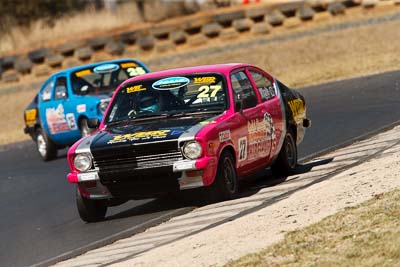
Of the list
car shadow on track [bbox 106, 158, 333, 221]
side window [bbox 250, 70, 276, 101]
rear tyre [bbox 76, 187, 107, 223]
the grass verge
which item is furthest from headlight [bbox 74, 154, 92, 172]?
the grass verge

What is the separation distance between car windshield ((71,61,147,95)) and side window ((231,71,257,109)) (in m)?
7.42

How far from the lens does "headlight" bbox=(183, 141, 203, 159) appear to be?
Answer: 10.8m

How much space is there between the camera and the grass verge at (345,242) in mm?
7289

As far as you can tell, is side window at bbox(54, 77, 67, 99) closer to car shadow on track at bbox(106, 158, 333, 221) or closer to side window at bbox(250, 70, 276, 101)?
car shadow on track at bbox(106, 158, 333, 221)

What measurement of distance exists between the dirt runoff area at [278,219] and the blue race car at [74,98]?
8.53 metres

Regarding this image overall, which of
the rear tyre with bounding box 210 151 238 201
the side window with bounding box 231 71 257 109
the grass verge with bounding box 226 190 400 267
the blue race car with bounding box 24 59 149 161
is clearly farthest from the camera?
the blue race car with bounding box 24 59 149 161

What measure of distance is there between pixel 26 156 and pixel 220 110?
10.4 meters

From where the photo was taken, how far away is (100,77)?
19.9 metres

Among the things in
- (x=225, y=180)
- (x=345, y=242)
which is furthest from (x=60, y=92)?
(x=345, y=242)

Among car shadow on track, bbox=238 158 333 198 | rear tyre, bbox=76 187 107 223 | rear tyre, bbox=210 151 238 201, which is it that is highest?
rear tyre, bbox=210 151 238 201

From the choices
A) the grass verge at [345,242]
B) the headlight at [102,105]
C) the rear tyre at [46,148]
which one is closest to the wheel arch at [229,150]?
the grass verge at [345,242]

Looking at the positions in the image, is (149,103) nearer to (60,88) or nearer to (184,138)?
(184,138)

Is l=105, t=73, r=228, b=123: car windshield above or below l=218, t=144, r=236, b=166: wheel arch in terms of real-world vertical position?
above

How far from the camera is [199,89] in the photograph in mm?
12023
